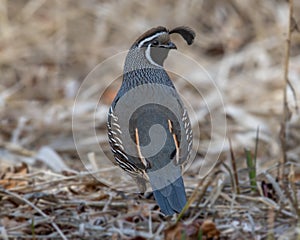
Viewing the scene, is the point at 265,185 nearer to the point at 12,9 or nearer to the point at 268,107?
the point at 268,107

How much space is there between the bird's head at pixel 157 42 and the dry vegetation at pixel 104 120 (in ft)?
2.13

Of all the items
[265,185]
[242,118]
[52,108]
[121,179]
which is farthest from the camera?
[52,108]

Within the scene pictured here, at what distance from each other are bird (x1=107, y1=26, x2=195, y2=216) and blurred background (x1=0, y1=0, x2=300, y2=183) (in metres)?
2.15

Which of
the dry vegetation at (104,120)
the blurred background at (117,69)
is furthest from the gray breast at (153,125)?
the blurred background at (117,69)

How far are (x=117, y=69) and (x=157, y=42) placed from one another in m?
4.88

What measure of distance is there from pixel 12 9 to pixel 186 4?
185cm

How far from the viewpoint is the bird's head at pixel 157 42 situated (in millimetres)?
2807

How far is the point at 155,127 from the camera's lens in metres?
2.83

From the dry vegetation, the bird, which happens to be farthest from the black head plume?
the dry vegetation

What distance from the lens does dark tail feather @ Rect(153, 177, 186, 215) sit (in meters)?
2.84

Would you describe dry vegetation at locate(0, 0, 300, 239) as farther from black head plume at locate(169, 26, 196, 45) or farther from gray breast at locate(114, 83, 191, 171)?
black head plume at locate(169, 26, 196, 45)

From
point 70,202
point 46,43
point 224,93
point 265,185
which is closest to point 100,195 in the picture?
point 70,202

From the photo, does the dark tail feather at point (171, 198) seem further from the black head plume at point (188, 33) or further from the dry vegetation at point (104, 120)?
the black head plume at point (188, 33)

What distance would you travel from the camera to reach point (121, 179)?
4.33 metres
